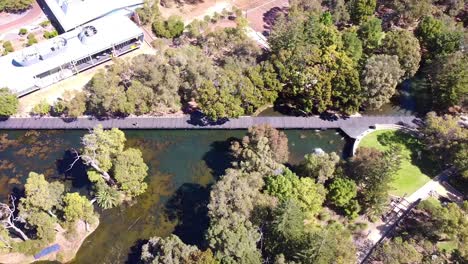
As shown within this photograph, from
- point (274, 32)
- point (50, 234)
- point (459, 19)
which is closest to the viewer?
point (50, 234)

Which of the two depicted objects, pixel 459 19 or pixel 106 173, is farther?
pixel 459 19

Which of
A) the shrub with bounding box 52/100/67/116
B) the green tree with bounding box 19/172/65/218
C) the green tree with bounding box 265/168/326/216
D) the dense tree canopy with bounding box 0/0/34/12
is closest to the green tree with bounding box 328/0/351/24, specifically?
the green tree with bounding box 265/168/326/216

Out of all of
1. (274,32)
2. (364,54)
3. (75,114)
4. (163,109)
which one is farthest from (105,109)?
(364,54)

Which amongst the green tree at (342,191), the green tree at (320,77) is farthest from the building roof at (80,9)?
the green tree at (342,191)

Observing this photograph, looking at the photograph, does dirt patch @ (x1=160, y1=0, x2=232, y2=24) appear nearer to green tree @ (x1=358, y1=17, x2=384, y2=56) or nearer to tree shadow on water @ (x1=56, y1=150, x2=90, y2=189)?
green tree @ (x1=358, y1=17, x2=384, y2=56)

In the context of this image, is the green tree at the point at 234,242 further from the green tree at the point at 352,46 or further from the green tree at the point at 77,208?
the green tree at the point at 352,46

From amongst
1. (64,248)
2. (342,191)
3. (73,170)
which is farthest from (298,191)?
(73,170)

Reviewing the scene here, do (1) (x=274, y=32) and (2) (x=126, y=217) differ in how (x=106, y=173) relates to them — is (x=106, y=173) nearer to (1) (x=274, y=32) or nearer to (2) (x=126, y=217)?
(2) (x=126, y=217)
